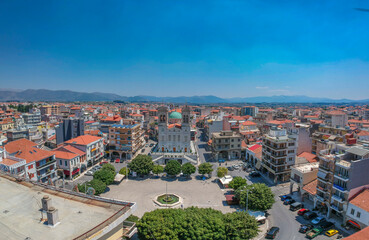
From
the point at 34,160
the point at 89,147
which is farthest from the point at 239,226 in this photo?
the point at 89,147

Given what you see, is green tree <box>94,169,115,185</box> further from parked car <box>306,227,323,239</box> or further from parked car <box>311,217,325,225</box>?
parked car <box>311,217,325,225</box>

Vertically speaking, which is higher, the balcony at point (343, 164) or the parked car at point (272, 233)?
the balcony at point (343, 164)

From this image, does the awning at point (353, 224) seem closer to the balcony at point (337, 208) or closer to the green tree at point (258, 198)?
the balcony at point (337, 208)

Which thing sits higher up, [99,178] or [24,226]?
[24,226]

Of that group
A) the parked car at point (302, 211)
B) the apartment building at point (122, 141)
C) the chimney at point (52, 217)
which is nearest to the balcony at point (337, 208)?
the parked car at point (302, 211)

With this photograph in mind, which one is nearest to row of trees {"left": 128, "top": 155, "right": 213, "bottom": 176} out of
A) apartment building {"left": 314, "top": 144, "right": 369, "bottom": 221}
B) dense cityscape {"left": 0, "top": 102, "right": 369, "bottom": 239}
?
dense cityscape {"left": 0, "top": 102, "right": 369, "bottom": 239}

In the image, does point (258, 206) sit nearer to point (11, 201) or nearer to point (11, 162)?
point (11, 201)

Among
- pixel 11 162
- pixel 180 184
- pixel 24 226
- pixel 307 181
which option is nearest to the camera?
pixel 24 226

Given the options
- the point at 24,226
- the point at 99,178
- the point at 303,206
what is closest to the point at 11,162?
the point at 99,178
